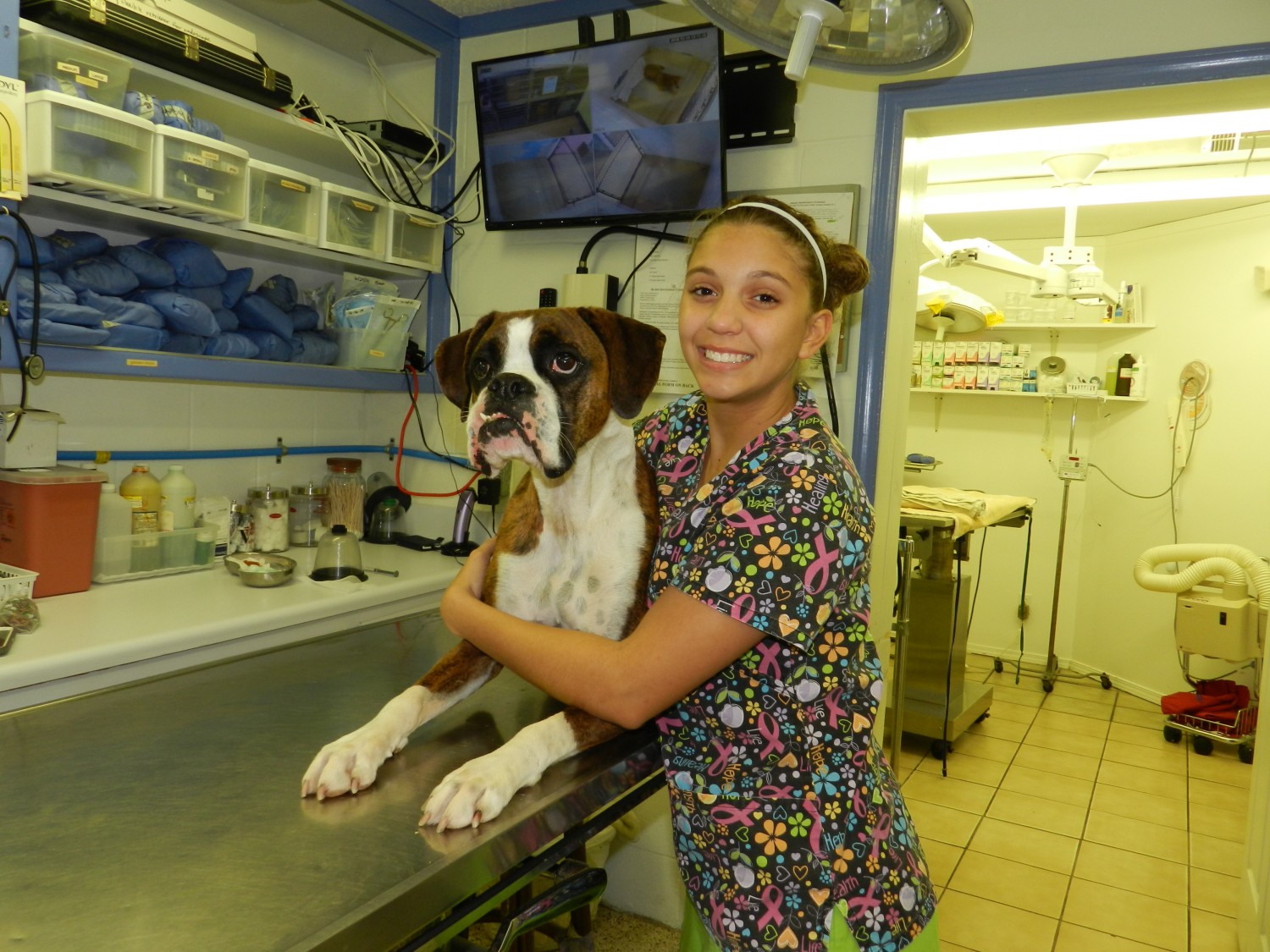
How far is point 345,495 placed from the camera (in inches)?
121

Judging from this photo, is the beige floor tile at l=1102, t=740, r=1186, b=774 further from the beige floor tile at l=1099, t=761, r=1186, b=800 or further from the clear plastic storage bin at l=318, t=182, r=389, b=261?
the clear plastic storage bin at l=318, t=182, r=389, b=261

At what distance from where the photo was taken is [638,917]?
8.53 feet

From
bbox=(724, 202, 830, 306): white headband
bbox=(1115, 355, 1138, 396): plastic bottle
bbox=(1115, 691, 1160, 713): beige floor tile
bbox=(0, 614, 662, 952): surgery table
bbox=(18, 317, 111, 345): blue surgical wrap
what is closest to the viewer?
bbox=(0, 614, 662, 952): surgery table

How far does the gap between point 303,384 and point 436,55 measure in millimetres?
1250

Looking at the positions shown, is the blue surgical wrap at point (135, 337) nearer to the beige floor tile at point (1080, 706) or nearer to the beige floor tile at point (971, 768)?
the beige floor tile at point (971, 768)

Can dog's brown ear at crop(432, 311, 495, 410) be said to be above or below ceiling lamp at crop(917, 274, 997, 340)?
below

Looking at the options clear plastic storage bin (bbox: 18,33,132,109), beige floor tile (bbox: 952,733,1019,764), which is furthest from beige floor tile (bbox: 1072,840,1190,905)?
clear plastic storage bin (bbox: 18,33,132,109)

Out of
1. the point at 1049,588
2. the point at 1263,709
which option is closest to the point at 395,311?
the point at 1263,709

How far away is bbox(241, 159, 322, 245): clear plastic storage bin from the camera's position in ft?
7.66

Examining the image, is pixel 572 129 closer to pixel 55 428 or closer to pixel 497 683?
pixel 55 428

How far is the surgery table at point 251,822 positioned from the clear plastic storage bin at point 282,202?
1.40 meters

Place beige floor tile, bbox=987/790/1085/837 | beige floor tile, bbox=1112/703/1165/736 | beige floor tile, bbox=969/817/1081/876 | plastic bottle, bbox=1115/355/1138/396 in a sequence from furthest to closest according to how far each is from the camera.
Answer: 1. plastic bottle, bbox=1115/355/1138/396
2. beige floor tile, bbox=1112/703/1165/736
3. beige floor tile, bbox=987/790/1085/837
4. beige floor tile, bbox=969/817/1081/876

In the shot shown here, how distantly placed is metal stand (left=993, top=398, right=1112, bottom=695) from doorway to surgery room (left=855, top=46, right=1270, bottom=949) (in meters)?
0.02

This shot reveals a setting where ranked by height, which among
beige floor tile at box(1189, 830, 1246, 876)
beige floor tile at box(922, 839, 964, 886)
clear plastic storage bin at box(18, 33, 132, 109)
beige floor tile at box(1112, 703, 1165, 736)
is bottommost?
beige floor tile at box(1112, 703, 1165, 736)
